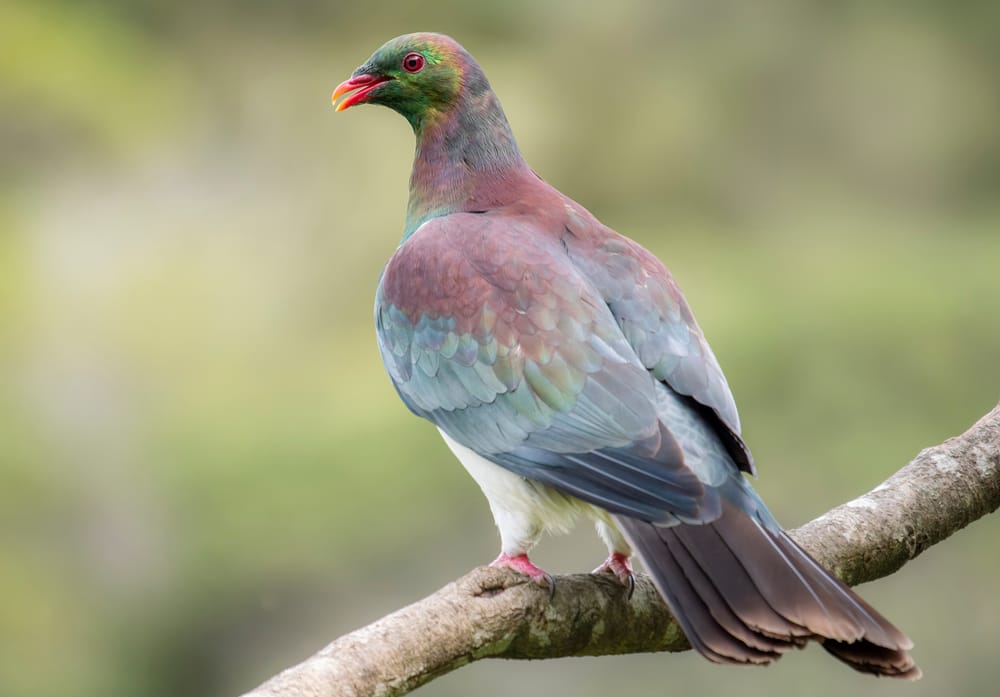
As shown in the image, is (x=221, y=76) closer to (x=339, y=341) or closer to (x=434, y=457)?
(x=339, y=341)

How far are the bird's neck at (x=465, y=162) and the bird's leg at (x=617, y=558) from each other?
80cm

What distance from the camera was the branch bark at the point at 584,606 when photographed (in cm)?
219

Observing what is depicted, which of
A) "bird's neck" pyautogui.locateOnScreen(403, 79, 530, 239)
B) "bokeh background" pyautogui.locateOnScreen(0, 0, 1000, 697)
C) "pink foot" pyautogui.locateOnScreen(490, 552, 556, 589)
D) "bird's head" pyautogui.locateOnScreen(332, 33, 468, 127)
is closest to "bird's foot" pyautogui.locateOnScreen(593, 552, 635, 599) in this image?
"pink foot" pyautogui.locateOnScreen(490, 552, 556, 589)

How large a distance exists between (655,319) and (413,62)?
0.92 meters

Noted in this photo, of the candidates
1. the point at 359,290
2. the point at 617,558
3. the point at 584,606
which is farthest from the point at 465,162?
the point at 359,290

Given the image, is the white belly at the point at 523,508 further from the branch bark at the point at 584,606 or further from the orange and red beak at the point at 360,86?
the orange and red beak at the point at 360,86

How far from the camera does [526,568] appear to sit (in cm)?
271

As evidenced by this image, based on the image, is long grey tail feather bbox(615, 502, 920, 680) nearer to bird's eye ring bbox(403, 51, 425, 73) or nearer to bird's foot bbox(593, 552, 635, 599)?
bird's foot bbox(593, 552, 635, 599)

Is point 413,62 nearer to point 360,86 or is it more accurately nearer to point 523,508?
point 360,86

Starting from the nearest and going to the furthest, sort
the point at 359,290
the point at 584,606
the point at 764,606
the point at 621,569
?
the point at 764,606, the point at 584,606, the point at 621,569, the point at 359,290

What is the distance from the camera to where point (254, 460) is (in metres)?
6.80

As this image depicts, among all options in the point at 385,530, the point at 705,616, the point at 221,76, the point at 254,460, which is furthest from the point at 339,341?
the point at 705,616

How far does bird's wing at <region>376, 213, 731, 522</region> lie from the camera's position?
2.55 m

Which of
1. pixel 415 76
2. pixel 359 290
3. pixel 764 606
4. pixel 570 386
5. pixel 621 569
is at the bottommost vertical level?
pixel 764 606
